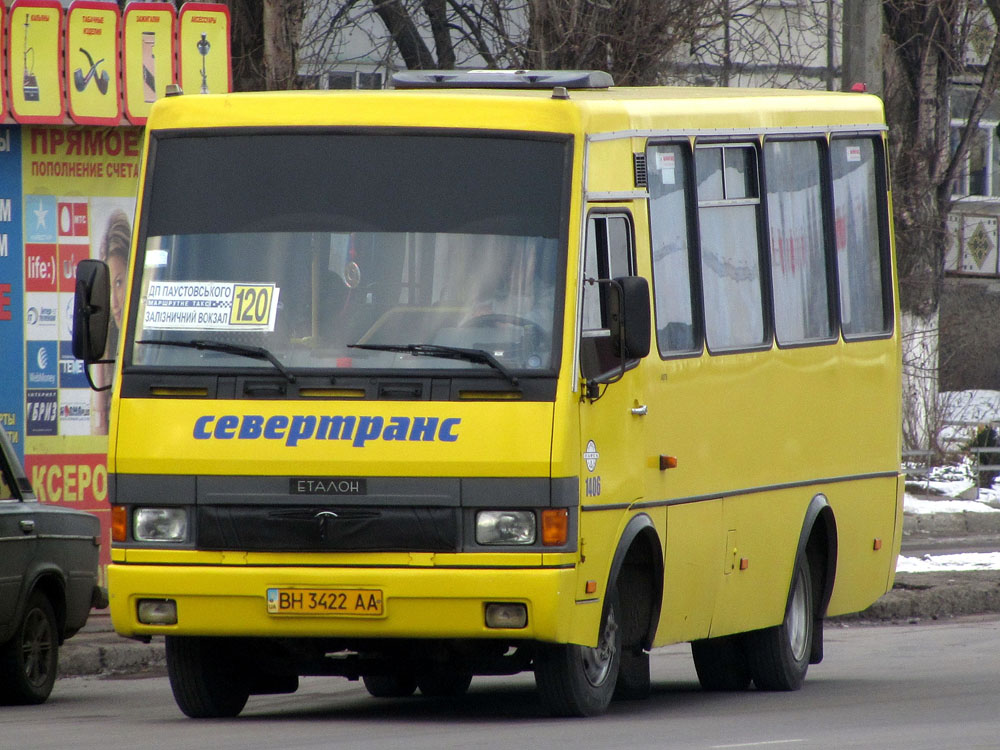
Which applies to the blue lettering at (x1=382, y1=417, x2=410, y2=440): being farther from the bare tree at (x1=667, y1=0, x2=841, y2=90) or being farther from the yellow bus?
the bare tree at (x1=667, y1=0, x2=841, y2=90)

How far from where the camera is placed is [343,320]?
879 cm

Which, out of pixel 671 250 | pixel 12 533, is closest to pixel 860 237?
pixel 671 250

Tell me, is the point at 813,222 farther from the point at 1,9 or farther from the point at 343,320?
the point at 1,9

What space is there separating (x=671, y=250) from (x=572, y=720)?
2322 millimetres

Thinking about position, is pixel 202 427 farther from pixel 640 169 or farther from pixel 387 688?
pixel 387 688

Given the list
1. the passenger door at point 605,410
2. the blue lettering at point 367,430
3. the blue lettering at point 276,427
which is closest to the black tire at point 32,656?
the blue lettering at point 276,427

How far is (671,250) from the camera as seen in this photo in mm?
10016

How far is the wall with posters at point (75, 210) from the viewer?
1457cm

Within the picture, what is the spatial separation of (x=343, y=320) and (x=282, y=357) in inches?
11.7

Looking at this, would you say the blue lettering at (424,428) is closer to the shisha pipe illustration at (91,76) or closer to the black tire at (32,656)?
the black tire at (32,656)

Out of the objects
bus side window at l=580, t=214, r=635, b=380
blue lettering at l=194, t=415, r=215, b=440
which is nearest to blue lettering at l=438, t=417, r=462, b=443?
bus side window at l=580, t=214, r=635, b=380

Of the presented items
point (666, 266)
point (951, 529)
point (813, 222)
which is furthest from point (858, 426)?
point (951, 529)

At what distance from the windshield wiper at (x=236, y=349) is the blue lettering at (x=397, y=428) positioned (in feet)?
1.49

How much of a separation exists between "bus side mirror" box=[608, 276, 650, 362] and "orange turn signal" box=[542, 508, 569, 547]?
798 mm
